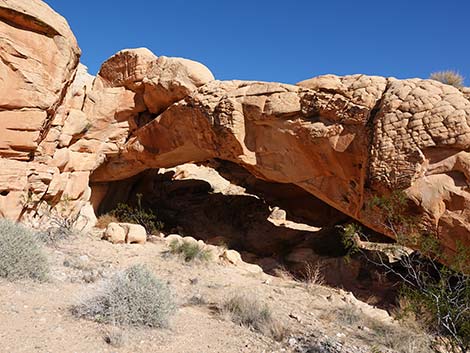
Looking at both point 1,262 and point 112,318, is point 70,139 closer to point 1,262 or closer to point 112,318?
point 1,262

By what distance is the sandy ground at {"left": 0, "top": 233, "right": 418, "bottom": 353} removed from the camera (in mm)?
3863

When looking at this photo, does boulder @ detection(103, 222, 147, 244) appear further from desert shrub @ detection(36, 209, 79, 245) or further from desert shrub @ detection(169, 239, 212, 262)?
desert shrub @ detection(169, 239, 212, 262)

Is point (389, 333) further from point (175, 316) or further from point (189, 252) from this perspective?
point (189, 252)

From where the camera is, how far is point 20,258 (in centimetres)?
531

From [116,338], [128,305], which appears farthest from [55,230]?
[116,338]

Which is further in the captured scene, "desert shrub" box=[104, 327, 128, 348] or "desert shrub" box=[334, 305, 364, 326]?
"desert shrub" box=[334, 305, 364, 326]

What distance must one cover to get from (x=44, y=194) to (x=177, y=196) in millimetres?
8034

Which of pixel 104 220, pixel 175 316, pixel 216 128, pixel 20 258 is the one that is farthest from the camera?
pixel 104 220

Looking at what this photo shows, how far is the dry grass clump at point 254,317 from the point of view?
4902mm

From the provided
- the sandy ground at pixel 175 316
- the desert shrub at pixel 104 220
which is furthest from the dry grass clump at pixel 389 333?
the desert shrub at pixel 104 220

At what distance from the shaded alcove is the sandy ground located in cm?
367

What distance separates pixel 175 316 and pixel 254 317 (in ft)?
3.42

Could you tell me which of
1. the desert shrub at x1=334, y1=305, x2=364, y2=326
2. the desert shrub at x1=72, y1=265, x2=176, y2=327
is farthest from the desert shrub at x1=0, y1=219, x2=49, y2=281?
the desert shrub at x1=334, y1=305, x2=364, y2=326

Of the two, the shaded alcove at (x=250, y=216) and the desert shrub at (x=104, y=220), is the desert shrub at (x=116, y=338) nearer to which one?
the shaded alcove at (x=250, y=216)
